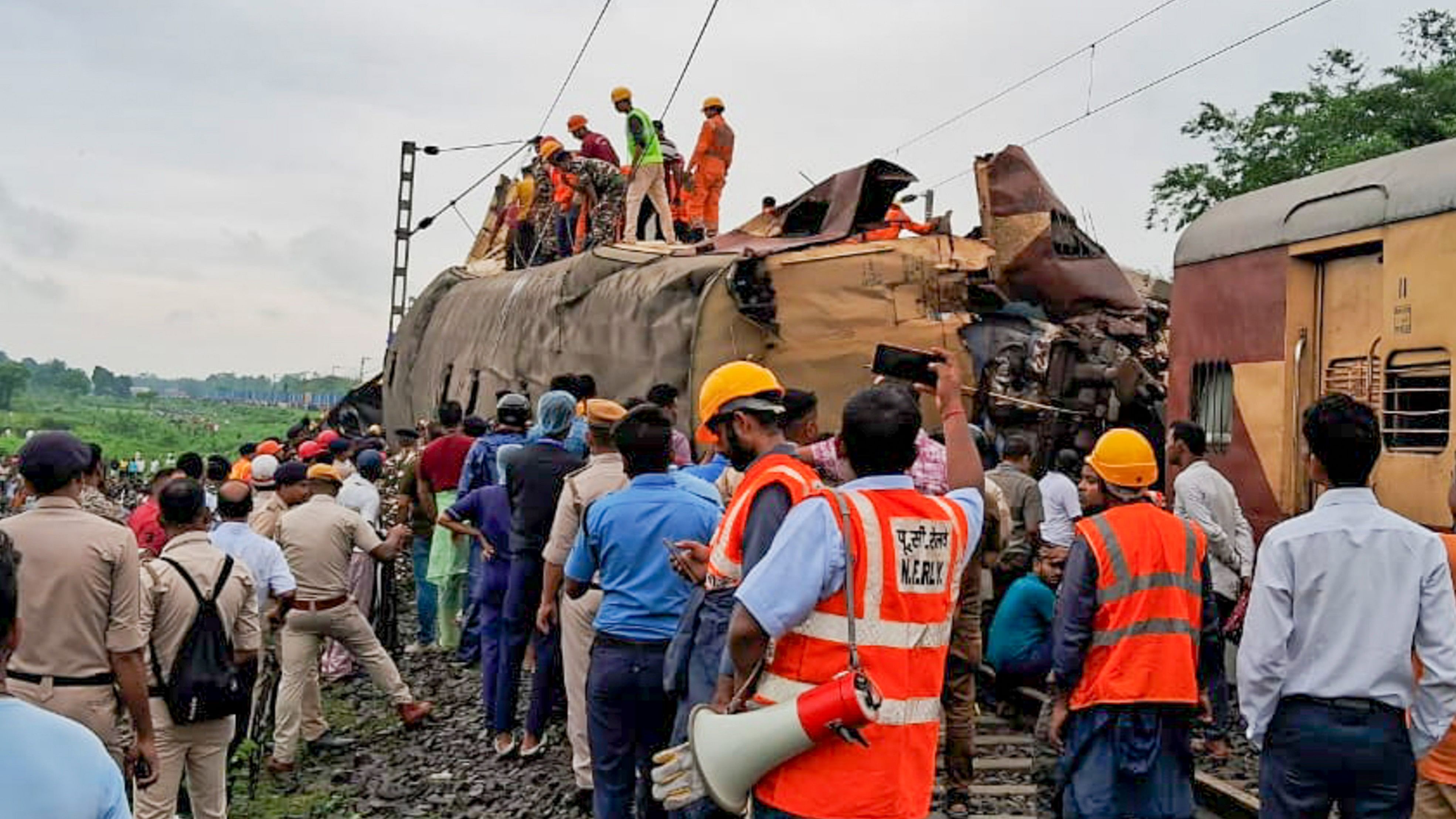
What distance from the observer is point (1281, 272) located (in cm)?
714

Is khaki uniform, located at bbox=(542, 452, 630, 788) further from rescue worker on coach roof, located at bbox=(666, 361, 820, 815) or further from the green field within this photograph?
the green field

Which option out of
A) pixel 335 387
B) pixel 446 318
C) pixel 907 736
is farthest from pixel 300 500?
pixel 335 387

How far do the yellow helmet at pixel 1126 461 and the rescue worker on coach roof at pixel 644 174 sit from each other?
336 inches

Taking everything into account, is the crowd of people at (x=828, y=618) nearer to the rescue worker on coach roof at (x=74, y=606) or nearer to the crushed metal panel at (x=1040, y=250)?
the rescue worker on coach roof at (x=74, y=606)

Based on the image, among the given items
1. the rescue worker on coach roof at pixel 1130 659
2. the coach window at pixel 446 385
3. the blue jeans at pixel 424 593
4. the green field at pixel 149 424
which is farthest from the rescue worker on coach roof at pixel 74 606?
the green field at pixel 149 424

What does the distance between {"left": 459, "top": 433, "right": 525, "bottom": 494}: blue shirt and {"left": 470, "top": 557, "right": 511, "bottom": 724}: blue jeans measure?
2.39 feet

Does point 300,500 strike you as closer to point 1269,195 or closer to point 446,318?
point 1269,195

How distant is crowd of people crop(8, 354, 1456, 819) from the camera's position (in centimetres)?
300

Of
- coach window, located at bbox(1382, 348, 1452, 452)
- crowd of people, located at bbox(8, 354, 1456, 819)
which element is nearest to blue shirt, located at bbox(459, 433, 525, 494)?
crowd of people, located at bbox(8, 354, 1456, 819)

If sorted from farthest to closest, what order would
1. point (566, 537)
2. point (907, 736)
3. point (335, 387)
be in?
point (335, 387) < point (566, 537) < point (907, 736)

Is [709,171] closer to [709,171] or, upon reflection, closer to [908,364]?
[709,171]

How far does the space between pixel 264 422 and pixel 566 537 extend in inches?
3696

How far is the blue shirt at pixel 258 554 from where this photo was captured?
6.12 meters

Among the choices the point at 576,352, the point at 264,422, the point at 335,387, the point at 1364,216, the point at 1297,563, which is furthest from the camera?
the point at 264,422
